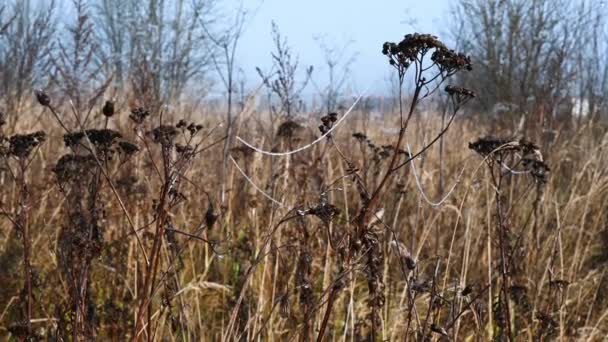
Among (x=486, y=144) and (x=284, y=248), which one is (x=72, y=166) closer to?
(x=284, y=248)

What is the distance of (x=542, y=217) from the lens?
3902mm

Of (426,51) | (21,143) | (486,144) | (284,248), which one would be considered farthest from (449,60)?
Result: (284,248)

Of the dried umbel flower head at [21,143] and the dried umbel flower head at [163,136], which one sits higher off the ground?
the dried umbel flower head at [163,136]

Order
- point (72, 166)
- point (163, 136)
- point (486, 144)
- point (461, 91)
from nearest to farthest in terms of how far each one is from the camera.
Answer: point (163, 136) < point (461, 91) < point (486, 144) < point (72, 166)

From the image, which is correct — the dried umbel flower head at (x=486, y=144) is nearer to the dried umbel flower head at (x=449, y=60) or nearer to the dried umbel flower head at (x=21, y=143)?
the dried umbel flower head at (x=449, y=60)

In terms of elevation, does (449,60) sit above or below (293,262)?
above

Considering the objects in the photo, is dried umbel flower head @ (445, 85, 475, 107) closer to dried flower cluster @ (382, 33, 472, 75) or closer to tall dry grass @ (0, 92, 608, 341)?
dried flower cluster @ (382, 33, 472, 75)

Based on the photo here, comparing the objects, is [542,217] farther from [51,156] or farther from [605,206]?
[51,156]

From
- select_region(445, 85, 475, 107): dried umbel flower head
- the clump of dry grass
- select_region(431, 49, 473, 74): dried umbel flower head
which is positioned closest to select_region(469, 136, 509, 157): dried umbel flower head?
the clump of dry grass

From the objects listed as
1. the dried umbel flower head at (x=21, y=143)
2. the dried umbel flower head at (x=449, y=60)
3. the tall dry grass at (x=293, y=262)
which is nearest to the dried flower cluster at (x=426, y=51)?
the dried umbel flower head at (x=449, y=60)

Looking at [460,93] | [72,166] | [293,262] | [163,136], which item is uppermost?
Answer: [460,93]

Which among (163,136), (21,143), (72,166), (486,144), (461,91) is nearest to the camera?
(163,136)

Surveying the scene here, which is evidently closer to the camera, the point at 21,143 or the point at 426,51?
the point at 426,51

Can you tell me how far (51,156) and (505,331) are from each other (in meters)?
3.54
